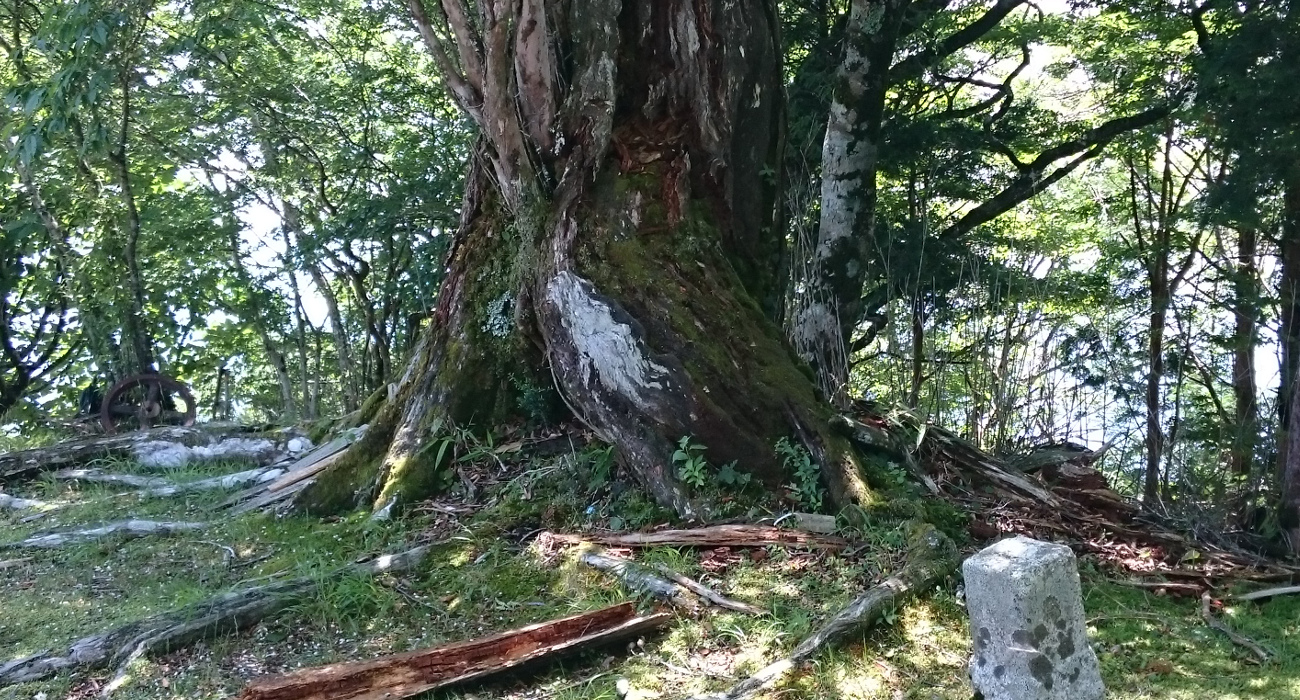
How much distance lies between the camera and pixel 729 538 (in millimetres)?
4125

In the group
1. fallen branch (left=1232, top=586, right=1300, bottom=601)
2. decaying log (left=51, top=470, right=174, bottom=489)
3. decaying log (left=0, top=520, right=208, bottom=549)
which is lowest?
fallen branch (left=1232, top=586, right=1300, bottom=601)

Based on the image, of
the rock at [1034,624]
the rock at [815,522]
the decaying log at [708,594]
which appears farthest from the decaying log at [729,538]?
the rock at [1034,624]

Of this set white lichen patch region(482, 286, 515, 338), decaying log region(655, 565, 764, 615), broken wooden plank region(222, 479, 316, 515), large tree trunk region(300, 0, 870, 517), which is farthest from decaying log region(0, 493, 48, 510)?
decaying log region(655, 565, 764, 615)

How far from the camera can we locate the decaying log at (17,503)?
19.6ft

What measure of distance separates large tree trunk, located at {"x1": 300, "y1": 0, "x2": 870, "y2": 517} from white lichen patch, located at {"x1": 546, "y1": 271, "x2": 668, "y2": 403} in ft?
0.03

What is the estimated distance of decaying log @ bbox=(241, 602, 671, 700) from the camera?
293 cm

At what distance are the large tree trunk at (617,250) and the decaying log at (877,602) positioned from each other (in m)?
0.77

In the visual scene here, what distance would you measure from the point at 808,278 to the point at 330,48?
8317 mm

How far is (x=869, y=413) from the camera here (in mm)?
5531

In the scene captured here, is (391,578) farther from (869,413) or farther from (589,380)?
(869,413)

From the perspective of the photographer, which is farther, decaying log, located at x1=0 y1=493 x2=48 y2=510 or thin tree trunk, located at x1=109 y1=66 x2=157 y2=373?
thin tree trunk, located at x1=109 y1=66 x2=157 y2=373

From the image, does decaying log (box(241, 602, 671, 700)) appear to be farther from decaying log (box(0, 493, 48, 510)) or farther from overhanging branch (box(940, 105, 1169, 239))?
overhanging branch (box(940, 105, 1169, 239))

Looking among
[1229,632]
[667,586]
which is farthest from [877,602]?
[1229,632]

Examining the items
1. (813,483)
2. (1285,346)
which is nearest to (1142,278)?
(1285,346)
